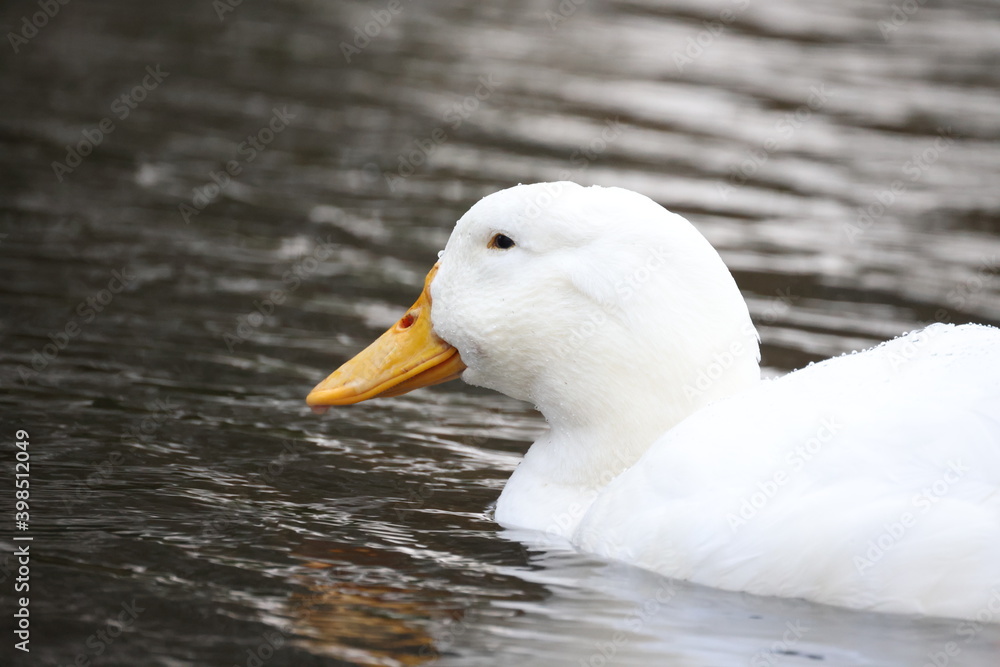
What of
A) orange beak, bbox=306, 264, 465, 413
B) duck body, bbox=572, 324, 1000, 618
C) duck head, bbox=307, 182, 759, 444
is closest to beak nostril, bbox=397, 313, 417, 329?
orange beak, bbox=306, 264, 465, 413

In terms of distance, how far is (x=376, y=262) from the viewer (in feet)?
34.8

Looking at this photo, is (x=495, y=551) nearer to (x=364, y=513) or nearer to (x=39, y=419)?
(x=364, y=513)

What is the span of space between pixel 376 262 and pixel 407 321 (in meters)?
3.93

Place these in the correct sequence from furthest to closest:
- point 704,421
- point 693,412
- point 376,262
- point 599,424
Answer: point 376,262
point 599,424
point 693,412
point 704,421

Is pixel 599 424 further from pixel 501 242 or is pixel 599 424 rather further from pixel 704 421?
pixel 501 242

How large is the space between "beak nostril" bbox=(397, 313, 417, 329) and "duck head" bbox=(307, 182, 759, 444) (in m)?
0.19

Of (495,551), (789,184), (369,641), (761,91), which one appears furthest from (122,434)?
(761,91)

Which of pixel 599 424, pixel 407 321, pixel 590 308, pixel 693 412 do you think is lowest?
pixel 599 424

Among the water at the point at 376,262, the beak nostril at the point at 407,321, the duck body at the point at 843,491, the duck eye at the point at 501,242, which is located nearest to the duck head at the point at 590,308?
the duck eye at the point at 501,242

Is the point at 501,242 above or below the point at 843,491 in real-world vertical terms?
above

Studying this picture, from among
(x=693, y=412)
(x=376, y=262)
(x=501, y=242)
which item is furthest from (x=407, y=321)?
(x=376, y=262)

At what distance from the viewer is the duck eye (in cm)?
621

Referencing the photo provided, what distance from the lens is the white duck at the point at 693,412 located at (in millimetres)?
5008

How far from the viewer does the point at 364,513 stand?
6.45 meters
